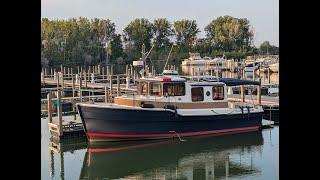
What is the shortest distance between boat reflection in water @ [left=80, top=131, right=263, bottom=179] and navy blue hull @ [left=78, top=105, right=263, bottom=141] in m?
0.34

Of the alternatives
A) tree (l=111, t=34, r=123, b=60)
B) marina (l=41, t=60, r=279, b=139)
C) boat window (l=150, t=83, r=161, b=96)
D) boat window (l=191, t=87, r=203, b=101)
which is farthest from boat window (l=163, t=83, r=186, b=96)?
tree (l=111, t=34, r=123, b=60)

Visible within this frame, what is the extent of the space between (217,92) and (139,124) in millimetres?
3942

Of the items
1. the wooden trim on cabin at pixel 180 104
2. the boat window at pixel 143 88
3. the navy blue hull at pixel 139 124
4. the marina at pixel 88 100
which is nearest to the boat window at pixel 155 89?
the boat window at pixel 143 88

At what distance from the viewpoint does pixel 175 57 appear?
8381cm

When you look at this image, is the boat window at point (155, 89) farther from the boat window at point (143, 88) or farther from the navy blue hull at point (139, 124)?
the navy blue hull at point (139, 124)

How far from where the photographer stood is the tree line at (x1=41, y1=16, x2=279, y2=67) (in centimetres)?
7038

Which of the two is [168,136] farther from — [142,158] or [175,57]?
[175,57]

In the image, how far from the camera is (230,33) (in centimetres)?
9050

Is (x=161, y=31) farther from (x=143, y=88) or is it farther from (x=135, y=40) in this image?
(x=143, y=88)

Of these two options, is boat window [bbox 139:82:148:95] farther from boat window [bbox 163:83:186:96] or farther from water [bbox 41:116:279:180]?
water [bbox 41:116:279:180]

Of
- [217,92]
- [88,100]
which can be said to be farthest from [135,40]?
[217,92]
